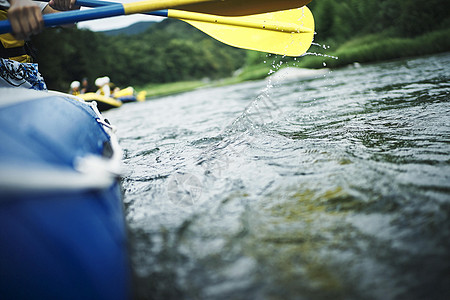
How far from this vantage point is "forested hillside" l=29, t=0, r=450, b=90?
15163mm

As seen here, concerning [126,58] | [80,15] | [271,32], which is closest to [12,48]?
[80,15]

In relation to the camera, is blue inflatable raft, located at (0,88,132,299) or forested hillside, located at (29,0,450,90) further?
forested hillside, located at (29,0,450,90)

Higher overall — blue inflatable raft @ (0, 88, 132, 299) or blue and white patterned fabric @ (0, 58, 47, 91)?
blue and white patterned fabric @ (0, 58, 47, 91)

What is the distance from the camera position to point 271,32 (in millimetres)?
3361

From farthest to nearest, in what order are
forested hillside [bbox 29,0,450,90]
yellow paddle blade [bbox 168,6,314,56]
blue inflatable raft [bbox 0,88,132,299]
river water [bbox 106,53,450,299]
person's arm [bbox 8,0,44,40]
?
forested hillside [bbox 29,0,450,90]
yellow paddle blade [bbox 168,6,314,56]
person's arm [bbox 8,0,44,40]
river water [bbox 106,53,450,299]
blue inflatable raft [bbox 0,88,132,299]

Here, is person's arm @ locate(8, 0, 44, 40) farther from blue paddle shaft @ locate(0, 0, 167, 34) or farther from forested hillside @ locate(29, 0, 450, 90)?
forested hillside @ locate(29, 0, 450, 90)

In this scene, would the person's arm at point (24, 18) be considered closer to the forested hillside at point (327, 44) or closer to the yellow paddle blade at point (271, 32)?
the yellow paddle blade at point (271, 32)

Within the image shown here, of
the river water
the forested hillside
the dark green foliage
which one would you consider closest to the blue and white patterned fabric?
the river water

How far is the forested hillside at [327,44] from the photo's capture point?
49.7 feet

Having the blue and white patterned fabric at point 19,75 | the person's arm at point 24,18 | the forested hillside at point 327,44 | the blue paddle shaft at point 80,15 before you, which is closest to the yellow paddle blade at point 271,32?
the blue paddle shaft at point 80,15

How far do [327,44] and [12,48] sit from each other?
23687 mm

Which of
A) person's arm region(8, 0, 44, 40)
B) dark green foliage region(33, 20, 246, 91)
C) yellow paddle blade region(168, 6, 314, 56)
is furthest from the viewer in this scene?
dark green foliage region(33, 20, 246, 91)

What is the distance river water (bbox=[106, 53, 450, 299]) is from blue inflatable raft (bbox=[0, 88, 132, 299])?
24 cm

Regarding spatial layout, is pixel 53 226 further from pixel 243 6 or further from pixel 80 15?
pixel 243 6
